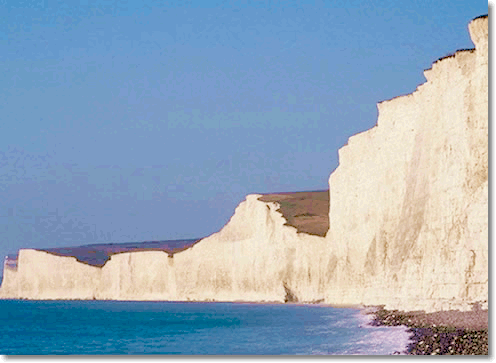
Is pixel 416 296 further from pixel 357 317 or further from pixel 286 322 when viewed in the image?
pixel 286 322

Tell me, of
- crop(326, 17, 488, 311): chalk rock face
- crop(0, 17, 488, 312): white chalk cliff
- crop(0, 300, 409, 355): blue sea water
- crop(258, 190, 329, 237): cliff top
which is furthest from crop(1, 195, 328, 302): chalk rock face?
crop(0, 300, 409, 355): blue sea water

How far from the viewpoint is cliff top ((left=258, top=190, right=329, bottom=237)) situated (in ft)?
193

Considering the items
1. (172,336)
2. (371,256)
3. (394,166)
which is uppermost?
(394,166)

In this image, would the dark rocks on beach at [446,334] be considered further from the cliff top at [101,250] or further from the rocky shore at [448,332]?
the cliff top at [101,250]

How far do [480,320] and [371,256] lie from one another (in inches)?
755

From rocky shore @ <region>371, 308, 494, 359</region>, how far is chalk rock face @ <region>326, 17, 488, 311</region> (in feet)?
3.15

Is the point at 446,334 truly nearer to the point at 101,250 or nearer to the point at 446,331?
the point at 446,331

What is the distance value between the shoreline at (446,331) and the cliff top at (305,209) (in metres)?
27.5

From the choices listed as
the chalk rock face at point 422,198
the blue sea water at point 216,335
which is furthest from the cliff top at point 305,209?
the blue sea water at point 216,335

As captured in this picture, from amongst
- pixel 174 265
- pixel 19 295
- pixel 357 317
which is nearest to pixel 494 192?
pixel 357 317

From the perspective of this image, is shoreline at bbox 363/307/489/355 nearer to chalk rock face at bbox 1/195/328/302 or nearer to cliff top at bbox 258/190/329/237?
chalk rock face at bbox 1/195/328/302

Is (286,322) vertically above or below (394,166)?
below

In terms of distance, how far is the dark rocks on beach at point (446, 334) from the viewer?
67.0 feet

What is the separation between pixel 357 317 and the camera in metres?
34.3
